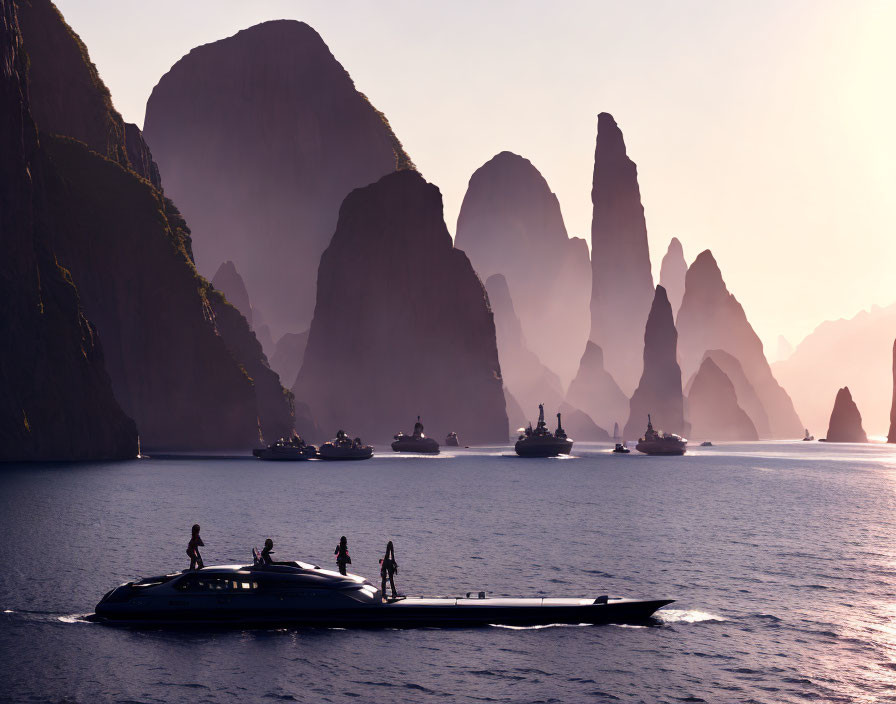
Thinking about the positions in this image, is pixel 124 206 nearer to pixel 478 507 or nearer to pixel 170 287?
pixel 170 287

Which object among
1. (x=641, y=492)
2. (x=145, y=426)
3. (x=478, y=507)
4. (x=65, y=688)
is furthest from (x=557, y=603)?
(x=145, y=426)

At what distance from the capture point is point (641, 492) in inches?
4761

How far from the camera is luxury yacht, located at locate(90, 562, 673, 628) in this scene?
41469 millimetres

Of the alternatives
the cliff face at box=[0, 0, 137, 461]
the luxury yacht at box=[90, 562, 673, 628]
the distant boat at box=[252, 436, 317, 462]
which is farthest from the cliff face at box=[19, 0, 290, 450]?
the luxury yacht at box=[90, 562, 673, 628]

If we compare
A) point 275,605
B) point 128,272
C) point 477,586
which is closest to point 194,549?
point 275,605

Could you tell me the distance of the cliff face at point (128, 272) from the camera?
169 m

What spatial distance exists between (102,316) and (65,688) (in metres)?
147

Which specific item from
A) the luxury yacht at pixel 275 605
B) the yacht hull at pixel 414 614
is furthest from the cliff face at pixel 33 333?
the yacht hull at pixel 414 614

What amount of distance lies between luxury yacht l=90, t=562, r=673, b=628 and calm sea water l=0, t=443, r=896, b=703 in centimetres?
84

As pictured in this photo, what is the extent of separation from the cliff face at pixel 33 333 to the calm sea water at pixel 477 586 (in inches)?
577

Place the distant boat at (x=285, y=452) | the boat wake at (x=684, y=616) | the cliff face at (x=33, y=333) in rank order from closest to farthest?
1. the boat wake at (x=684, y=616)
2. the cliff face at (x=33, y=333)
3. the distant boat at (x=285, y=452)

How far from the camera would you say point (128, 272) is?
177125 mm

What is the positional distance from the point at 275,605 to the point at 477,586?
41.8 feet

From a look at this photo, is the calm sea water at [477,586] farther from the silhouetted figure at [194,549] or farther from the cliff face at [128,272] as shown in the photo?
the cliff face at [128,272]
